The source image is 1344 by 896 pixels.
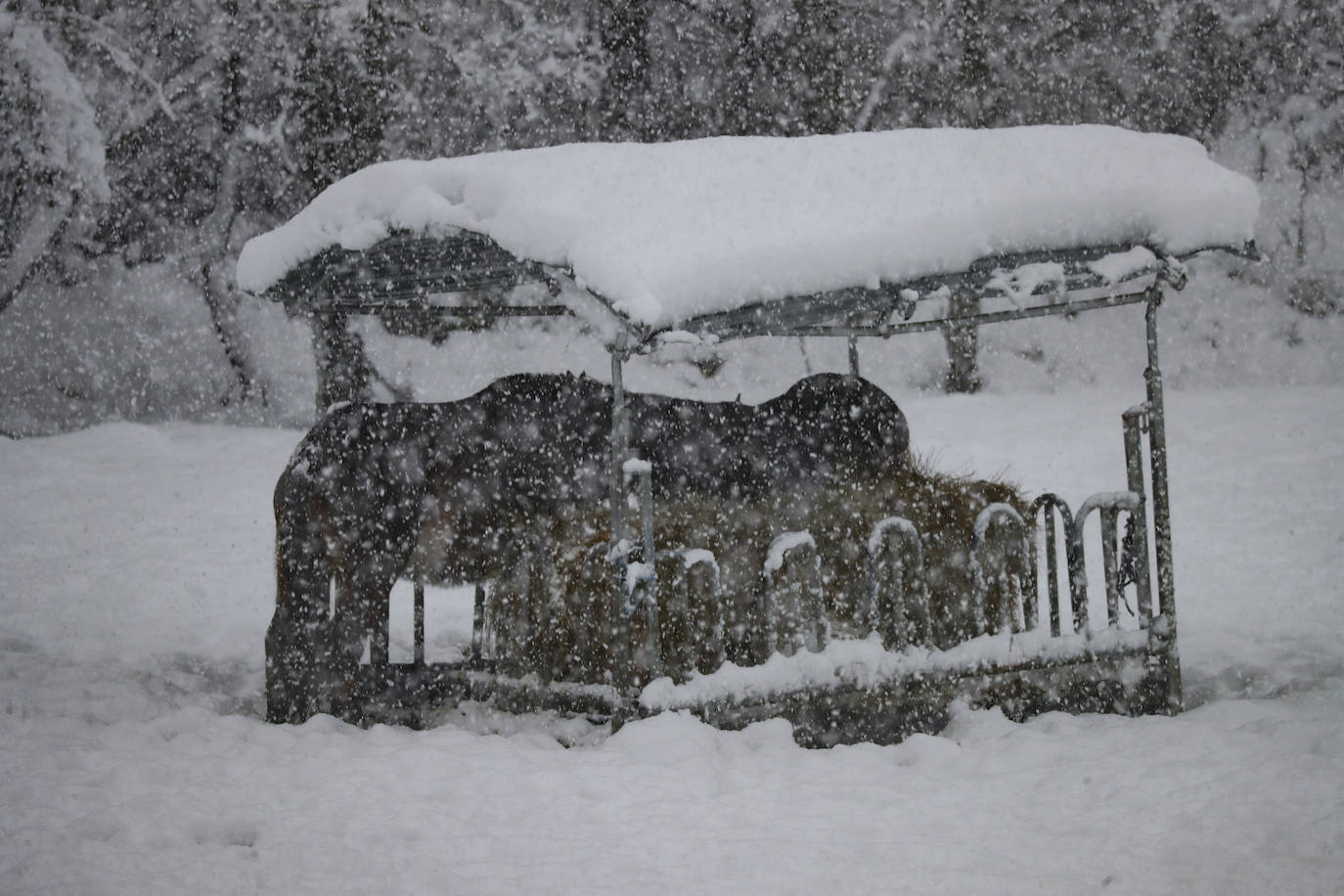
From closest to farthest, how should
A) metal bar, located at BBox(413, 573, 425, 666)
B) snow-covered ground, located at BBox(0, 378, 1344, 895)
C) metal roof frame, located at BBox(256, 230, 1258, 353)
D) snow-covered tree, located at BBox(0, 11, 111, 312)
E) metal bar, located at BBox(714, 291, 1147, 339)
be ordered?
1. snow-covered ground, located at BBox(0, 378, 1344, 895)
2. metal roof frame, located at BBox(256, 230, 1258, 353)
3. metal bar, located at BBox(714, 291, 1147, 339)
4. metal bar, located at BBox(413, 573, 425, 666)
5. snow-covered tree, located at BBox(0, 11, 111, 312)

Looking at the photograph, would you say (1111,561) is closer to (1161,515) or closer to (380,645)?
(1161,515)

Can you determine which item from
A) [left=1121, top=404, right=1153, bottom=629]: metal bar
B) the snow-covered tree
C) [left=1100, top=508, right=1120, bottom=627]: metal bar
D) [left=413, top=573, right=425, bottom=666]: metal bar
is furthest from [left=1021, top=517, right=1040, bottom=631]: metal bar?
the snow-covered tree

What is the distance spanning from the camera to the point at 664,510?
5492mm

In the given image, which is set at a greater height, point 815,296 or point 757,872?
point 815,296

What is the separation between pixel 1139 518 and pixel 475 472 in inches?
148

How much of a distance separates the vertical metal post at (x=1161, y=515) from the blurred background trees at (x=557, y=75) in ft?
30.6

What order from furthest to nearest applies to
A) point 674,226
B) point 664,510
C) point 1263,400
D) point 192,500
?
point 1263,400 < point 192,500 < point 664,510 < point 674,226

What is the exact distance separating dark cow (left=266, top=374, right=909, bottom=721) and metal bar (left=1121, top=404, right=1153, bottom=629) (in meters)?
1.41

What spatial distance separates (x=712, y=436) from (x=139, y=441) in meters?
11.6

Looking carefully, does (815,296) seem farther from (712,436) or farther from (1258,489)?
(1258,489)

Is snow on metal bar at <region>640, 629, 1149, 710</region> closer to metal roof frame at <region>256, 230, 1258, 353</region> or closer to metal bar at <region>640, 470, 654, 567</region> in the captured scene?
metal bar at <region>640, 470, 654, 567</region>

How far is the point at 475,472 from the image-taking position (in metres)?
5.81

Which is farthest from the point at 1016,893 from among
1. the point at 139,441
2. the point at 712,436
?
the point at 139,441

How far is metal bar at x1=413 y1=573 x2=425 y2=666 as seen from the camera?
6211 millimetres
